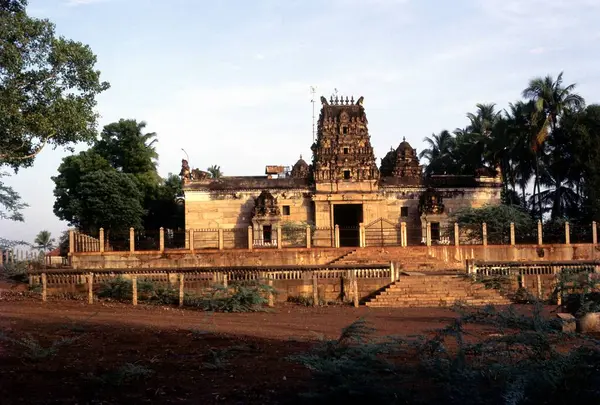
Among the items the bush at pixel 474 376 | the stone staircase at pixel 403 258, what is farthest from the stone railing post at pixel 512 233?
the bush at pixel 474 376

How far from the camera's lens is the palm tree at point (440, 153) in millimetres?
53406

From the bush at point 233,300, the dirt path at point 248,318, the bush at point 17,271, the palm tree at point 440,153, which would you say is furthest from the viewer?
the palm tree at point 440,153

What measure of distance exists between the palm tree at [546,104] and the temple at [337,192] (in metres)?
2.84

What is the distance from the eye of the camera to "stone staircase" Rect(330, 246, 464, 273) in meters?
29.5

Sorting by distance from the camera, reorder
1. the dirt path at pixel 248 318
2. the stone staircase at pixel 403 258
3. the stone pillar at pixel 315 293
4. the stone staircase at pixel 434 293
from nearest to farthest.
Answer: the dirt path at pixel 248 318, the stone pillar at pixel 315 293, the stone staircase at pixel 434 293, the stone staircase at pixel 403 258

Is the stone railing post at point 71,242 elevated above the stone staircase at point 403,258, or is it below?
above

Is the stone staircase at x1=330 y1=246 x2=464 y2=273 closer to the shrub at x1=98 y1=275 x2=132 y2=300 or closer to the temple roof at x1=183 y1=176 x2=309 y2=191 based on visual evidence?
the temple roof at x1=183 y1=176 x2=309 y2=191

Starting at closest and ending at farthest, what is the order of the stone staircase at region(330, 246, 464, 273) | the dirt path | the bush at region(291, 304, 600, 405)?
the bush at region(291, 304, 600, 405)
the dirt path
the stone staircase at region(330, 246, 464, 273)

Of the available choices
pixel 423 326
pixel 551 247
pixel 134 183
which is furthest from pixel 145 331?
pixel 134 183

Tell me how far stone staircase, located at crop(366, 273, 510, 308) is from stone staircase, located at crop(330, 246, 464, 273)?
19.3 feet

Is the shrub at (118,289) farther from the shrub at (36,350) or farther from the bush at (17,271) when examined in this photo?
the shrub at (36,350)

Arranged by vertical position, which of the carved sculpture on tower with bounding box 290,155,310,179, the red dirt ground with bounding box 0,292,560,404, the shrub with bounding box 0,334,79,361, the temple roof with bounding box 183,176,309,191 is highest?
the carved sculpture on tower with bounding box 290,155,310,179

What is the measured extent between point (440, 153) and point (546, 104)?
16.8m

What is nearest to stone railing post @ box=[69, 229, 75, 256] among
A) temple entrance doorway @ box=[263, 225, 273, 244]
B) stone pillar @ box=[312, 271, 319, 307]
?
stone pillar @ box=[312, 271, 319, 307]
